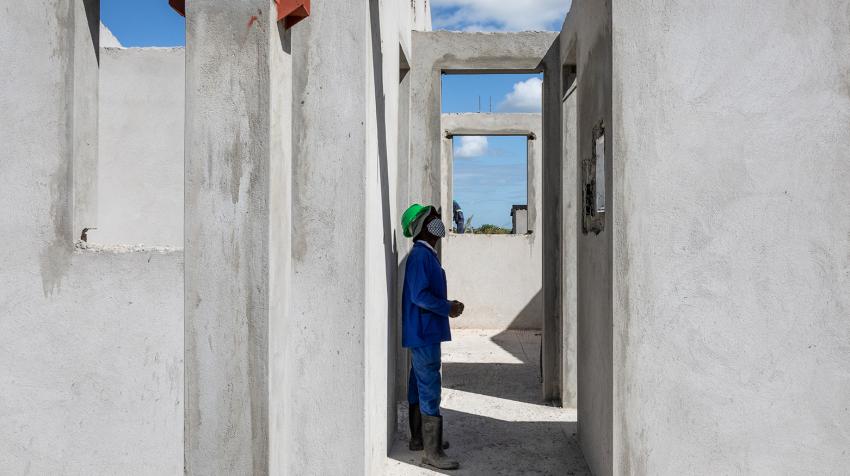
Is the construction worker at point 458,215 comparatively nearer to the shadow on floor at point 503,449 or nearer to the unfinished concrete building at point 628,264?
the shadow on floor at point 503,449

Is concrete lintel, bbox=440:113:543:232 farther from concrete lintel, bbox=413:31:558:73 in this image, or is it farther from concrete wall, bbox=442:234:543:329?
concrete lintel, bbox=413:31:558:73

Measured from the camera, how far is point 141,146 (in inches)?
335

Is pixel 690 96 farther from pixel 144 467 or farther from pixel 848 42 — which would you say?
pixel 144 467

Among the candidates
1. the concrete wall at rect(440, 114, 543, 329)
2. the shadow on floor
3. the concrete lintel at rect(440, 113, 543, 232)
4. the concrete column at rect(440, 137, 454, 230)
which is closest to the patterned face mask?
the shadow on floor

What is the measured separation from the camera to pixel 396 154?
5.66 meters

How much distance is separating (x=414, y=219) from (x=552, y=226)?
203 centimetres

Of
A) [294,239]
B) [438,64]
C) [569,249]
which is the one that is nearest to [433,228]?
[294,239]

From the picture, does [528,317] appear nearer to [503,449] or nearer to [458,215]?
[458,215]

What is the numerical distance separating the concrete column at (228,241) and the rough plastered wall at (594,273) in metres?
2.01

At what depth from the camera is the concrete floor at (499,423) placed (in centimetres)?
485

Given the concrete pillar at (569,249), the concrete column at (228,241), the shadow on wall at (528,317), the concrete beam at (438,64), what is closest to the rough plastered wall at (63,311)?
the concrete column at (228,241)

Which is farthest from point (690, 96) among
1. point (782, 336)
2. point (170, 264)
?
point (170, 264)

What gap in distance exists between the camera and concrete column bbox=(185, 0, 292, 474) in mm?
2758

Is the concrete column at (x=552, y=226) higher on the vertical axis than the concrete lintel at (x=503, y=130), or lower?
lower
